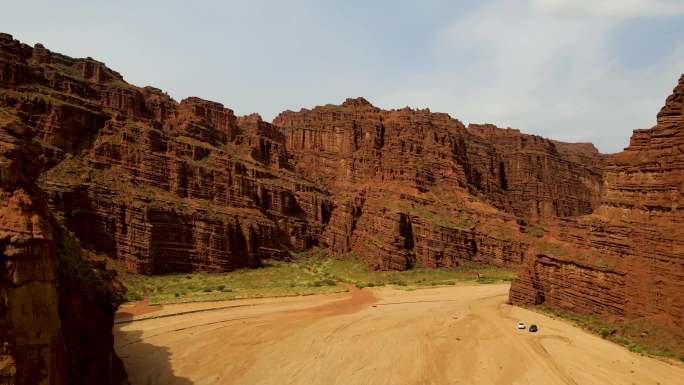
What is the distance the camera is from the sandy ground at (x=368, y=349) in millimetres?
25672

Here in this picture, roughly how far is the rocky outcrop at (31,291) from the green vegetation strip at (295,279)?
31066 millimetres

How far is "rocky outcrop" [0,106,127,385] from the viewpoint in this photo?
11.8 m

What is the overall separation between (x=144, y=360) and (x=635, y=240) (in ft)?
115

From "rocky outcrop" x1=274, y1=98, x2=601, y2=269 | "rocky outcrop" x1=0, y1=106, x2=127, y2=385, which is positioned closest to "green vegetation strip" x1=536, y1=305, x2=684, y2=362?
"rocky outcrop" x1=0, y1=106, x2=127, y2=385

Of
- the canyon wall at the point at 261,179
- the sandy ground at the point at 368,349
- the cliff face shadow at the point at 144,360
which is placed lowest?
the sandy ground at the point at 368,349

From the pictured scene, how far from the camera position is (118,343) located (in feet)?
101

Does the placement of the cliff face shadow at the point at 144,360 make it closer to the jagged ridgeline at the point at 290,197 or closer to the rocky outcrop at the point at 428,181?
the jagged ridgeline at the point at 290,197

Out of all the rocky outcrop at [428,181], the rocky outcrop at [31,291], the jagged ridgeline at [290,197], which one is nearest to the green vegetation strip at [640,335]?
the jagged ridgeline at [290,197]

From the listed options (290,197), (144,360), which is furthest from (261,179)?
(144,360)

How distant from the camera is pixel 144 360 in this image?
27562 millimetres

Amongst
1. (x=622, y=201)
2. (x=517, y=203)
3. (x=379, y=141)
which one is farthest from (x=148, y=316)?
(x=517, y=203)

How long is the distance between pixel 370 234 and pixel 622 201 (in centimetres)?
4710

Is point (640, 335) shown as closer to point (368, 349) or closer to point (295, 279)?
point (368, 349)

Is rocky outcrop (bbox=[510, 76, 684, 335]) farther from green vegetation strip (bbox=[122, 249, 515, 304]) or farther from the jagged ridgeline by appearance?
green vegetation strip (bbox=[122, 249, 515, 304])
